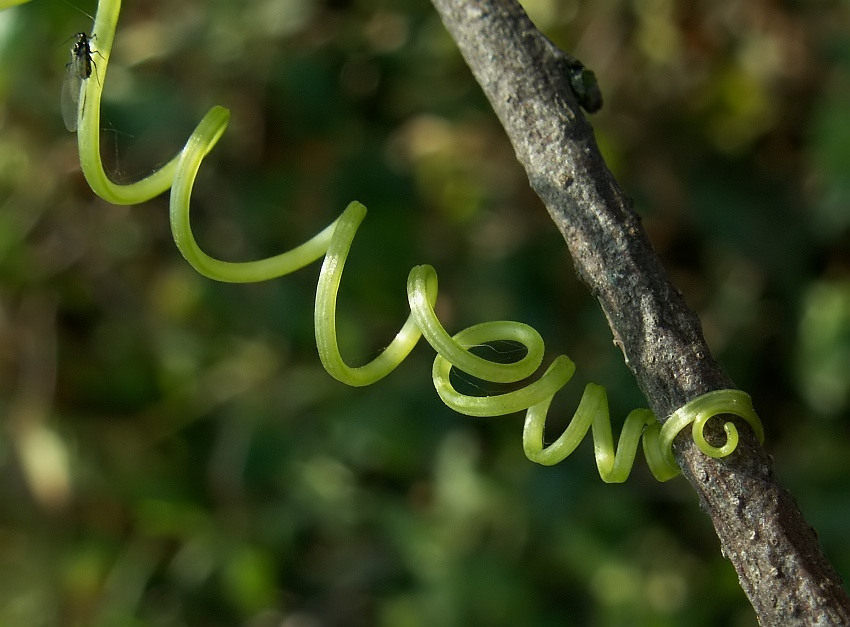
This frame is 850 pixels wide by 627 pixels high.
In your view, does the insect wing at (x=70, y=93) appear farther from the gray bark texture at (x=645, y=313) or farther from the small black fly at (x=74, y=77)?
the gray bark texture at (x=645, y=313)

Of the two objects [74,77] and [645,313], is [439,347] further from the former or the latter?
[74,77]

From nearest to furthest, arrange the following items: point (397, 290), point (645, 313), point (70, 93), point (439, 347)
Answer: point (645, 313) < point (439, 347) < point (70, 93) < point (397, 290)

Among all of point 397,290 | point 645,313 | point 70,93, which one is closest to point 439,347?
point 645,313

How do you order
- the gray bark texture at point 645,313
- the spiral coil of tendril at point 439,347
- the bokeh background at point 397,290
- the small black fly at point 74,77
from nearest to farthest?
the gray bark texture at point 645,313 < the spiral coil of tendril at point 439,347 < the small black fly at point 74,77 < the bokeh background at point 397,290

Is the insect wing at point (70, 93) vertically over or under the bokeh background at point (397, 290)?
over

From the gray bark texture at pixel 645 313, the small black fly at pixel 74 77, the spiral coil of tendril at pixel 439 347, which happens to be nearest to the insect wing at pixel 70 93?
the small black fly at pixel 74 77

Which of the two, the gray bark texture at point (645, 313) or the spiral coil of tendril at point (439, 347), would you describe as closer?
the gray bark texture at point (645, 313)
